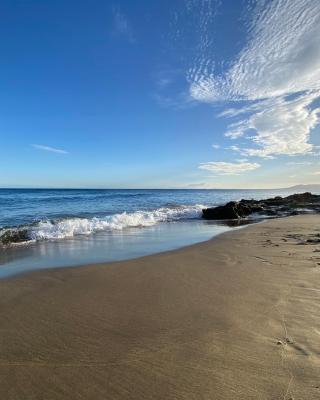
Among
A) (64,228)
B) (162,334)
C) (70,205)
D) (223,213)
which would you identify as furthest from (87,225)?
(70,205)

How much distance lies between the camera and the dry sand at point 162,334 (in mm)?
2449

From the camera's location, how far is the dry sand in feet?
8.04

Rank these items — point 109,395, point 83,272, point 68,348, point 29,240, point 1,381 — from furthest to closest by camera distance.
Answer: point 29,240 < point 83,272 < point 68,348 < point 1,381 < point 109,395

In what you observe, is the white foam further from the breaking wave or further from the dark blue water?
the dark blue water

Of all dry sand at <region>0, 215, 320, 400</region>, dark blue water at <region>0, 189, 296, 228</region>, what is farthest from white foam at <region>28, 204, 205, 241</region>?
dry sand at <region>0, 215, 320, 400</region>

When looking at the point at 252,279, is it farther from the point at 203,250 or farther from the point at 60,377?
the point at 60,377

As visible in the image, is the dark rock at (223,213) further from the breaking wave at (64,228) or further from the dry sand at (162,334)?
the dry sand at (162,334)

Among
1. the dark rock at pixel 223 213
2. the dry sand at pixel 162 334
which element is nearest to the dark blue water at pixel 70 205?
the dark rock at pixel 223 213

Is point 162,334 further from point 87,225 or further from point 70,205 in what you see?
point 70,205

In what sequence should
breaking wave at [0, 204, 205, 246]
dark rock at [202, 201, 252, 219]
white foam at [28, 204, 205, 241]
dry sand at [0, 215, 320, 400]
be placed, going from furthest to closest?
1. dark rock at [202, 201, 252, 219]
2. white foam at [28, 204, 205, 241]
3. breaking wave at [0, 204, 205, 246]
4. dry sand at [0, 215, 320, 400]

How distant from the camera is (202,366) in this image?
2697 millimetres

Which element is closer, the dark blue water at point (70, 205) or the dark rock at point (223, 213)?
the dark blue water at point (70, 205)

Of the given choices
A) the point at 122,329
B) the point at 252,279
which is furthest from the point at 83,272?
the point at 252,279

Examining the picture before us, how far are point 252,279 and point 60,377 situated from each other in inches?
144
